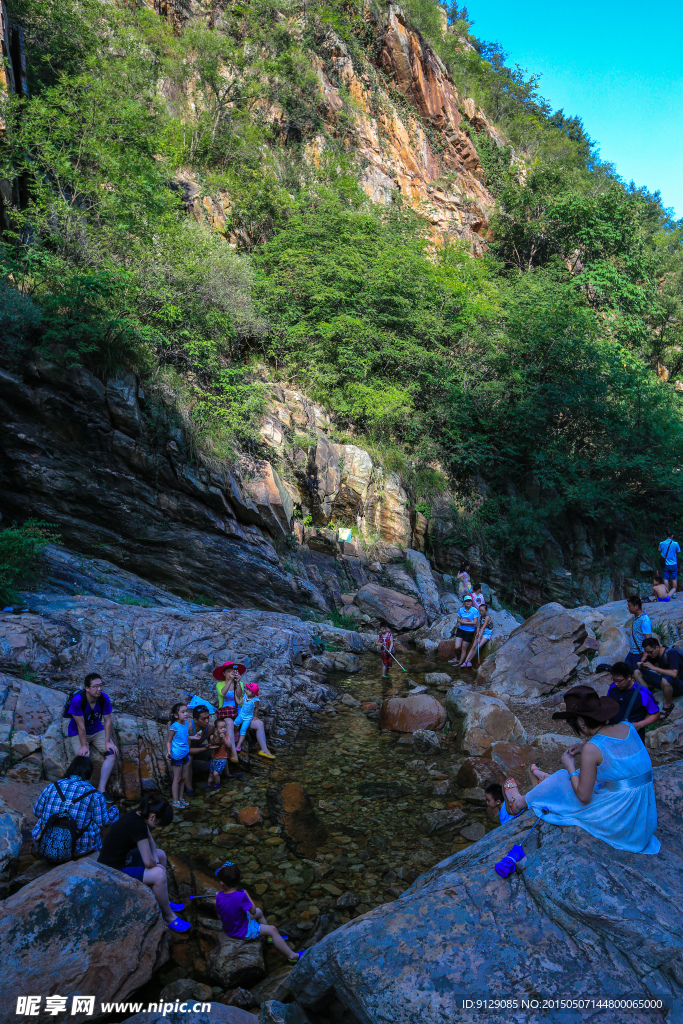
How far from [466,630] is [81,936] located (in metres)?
9.51

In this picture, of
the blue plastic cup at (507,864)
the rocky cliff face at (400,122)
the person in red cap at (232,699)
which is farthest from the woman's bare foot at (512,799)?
the rocky cliff face at (400,122)

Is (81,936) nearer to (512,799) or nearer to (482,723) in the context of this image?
(512,799)

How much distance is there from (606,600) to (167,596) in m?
16.6

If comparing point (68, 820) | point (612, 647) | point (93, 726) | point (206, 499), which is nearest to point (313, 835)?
point (68, 820)

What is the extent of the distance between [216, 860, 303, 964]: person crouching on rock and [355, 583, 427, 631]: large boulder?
1053 centimetres

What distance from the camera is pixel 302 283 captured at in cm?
2009

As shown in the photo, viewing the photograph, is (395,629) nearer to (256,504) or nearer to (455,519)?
(256,504)

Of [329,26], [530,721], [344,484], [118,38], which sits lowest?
[530,721]

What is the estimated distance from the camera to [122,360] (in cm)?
1302

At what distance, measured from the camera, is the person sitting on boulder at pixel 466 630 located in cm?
1197

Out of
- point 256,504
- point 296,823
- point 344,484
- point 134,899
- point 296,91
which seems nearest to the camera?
point 134,899

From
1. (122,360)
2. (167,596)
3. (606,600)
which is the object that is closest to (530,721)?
(167,596)

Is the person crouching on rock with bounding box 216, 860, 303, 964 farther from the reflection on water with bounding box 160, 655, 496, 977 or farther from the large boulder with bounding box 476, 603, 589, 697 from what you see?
the large boulder with bounding box 476, 603, 589, 697

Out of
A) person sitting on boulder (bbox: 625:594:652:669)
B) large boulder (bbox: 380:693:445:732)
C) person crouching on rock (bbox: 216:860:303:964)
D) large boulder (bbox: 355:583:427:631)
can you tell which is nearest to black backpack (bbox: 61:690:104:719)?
person crouching on rock (bbox: 216:860:303:964)
